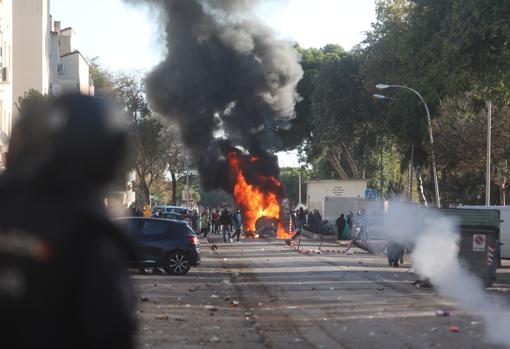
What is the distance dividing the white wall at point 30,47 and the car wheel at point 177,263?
33227 mm

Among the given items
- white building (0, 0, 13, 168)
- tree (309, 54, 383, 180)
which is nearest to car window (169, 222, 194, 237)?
white building (0, 0, 13, 168)

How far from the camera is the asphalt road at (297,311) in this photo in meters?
12.2

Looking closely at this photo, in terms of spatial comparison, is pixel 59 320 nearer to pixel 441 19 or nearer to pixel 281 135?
pixel 441 19

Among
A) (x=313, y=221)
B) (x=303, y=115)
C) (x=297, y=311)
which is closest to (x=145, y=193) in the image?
(x=303, y=115)

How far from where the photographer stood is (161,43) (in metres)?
56.4

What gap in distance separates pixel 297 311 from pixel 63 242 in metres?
12.8

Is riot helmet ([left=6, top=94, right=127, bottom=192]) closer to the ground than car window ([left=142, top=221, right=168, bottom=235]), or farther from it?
farther from it

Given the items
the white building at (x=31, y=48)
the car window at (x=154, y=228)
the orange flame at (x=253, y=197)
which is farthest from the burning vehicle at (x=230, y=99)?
the car window at (x=154, y=228)

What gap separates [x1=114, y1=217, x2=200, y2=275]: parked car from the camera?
24312mm

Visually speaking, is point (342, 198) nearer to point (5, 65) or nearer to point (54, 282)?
point (5, 65)

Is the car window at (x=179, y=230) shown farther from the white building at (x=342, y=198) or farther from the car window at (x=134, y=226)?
the white building at (x=342, y=198)

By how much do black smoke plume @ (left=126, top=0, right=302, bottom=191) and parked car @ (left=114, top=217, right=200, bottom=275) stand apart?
106 ft

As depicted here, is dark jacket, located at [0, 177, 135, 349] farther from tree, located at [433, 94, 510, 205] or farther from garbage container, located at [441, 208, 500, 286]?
tree, located at [433, 94, 510, 205]

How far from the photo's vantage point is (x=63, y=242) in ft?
10.5
